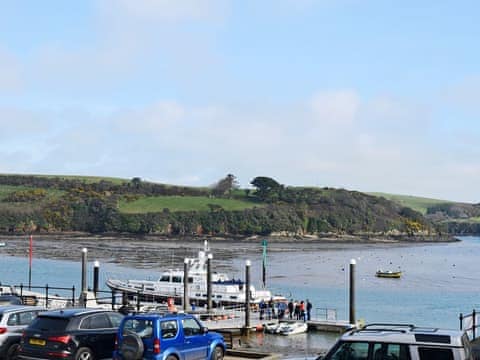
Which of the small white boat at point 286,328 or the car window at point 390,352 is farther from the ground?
the car window at point 390,352

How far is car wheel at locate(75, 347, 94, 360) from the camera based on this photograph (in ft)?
53.1

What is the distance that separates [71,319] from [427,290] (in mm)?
76606

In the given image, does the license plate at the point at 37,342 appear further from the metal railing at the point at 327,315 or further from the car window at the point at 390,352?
the metal railing at the point at 327,315

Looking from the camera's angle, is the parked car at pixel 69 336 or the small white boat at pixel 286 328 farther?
the small white boat at pixel 286 328

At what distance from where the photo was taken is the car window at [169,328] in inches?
639

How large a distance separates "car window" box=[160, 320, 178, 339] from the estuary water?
15954mm

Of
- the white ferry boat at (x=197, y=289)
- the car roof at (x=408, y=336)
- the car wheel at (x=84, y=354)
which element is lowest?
the white ferry boat at (x=197, y=289)

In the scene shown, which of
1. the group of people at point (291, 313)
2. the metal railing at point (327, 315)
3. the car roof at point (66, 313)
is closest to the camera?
the car roof at point (66, 313)

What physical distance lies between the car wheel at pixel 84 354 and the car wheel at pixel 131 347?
1045mm

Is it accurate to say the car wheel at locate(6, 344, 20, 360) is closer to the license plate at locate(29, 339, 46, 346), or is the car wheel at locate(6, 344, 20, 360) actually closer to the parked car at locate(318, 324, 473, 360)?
the license plate at locate(29, 339, 46, 346)

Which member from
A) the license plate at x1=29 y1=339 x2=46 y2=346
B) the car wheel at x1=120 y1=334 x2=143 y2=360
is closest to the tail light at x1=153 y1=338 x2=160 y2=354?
the car wheel at x1=120 y1=334 x2=143 y2=360

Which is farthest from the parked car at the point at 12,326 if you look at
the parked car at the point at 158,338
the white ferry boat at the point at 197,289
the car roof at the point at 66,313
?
the white ferry boat at the point at 197,289

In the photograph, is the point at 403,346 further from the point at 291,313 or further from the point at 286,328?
the point at 291,313

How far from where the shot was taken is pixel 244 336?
36969 mm
